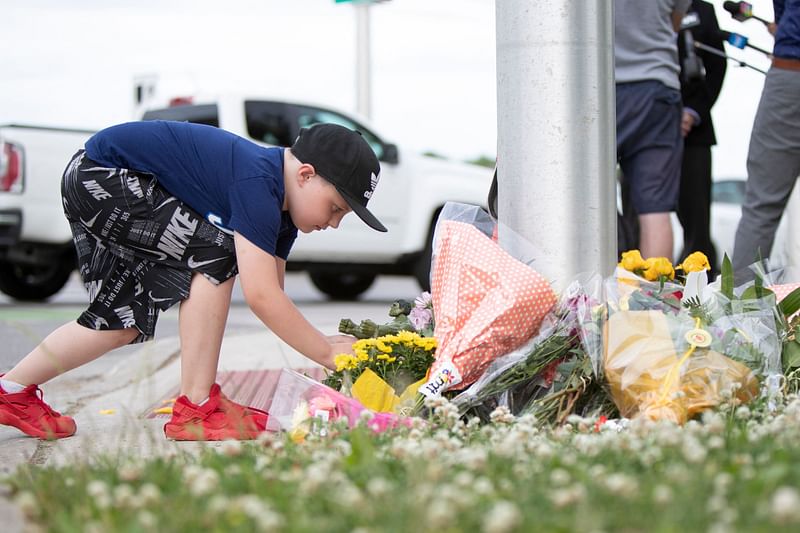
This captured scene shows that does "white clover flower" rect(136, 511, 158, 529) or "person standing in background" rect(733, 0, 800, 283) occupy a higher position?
"person standing in background" rect(733, 0, 800, 283)

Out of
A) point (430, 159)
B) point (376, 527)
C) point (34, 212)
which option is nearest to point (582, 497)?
point (376, 527)

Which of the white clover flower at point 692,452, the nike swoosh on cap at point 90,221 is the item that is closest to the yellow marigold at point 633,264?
the white clover flower at point 692,452

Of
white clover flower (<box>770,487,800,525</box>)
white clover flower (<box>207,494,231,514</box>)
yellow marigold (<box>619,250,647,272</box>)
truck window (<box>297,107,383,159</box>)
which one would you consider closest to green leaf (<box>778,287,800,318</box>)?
yellow marigold (<box>619,250,647,272</box>)

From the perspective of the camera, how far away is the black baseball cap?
124 inches

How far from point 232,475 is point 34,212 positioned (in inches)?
321

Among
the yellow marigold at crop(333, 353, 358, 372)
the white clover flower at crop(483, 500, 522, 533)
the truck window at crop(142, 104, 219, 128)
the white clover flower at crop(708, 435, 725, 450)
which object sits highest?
the truck window at crop(142, 104, 219, 128)

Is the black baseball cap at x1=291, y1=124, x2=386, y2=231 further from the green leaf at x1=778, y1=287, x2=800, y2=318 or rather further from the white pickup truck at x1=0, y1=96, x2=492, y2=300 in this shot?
the white pickup truck at x1=0, y1=96, x2=492, y2=300

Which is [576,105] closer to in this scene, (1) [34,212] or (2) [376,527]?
(2) [376,527]

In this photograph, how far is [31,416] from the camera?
129 inches

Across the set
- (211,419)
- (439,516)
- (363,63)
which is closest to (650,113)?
(211,419)

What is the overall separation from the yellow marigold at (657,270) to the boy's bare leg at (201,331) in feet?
4.37

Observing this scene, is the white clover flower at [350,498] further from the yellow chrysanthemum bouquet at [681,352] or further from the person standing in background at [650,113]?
the person standing in background at [650,113]

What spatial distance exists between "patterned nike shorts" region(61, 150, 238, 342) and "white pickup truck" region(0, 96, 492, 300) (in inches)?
243

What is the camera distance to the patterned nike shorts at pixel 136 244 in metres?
A: 3.31
